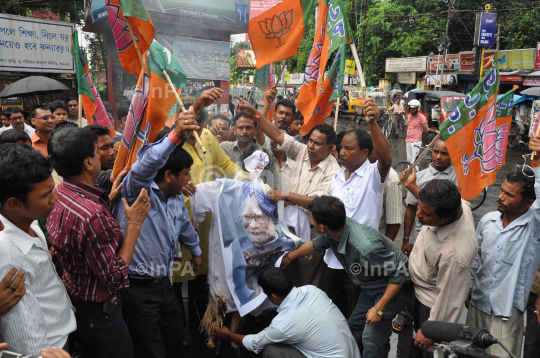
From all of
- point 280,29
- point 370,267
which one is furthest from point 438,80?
point 370,267

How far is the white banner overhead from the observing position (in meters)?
11.9

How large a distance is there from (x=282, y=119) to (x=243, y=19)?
10445 mm

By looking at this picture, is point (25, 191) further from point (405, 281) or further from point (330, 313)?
point (405, 281)

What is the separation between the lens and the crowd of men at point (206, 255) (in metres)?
1.92

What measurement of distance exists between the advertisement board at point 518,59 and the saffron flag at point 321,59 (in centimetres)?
2333

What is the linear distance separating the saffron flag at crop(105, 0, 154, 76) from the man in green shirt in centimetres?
178

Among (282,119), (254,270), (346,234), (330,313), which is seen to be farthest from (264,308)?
(282,119)

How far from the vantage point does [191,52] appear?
49.0 ft

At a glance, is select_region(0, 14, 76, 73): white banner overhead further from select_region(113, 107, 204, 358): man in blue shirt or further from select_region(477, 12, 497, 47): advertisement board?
select_region(477, 12, 497, 47): advertisement board

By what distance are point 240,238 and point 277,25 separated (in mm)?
2318

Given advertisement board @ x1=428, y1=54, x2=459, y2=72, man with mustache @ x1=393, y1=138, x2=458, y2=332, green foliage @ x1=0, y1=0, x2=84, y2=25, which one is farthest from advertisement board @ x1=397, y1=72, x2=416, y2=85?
man with mustache @ x1=393, y1=138, x2=458, y2=332

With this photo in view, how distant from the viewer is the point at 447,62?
28.7 meters

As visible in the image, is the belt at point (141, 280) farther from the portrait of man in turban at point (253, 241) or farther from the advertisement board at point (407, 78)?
the advertisement board at point (407, 78)

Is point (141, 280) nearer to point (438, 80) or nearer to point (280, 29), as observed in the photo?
point (280, 29)
